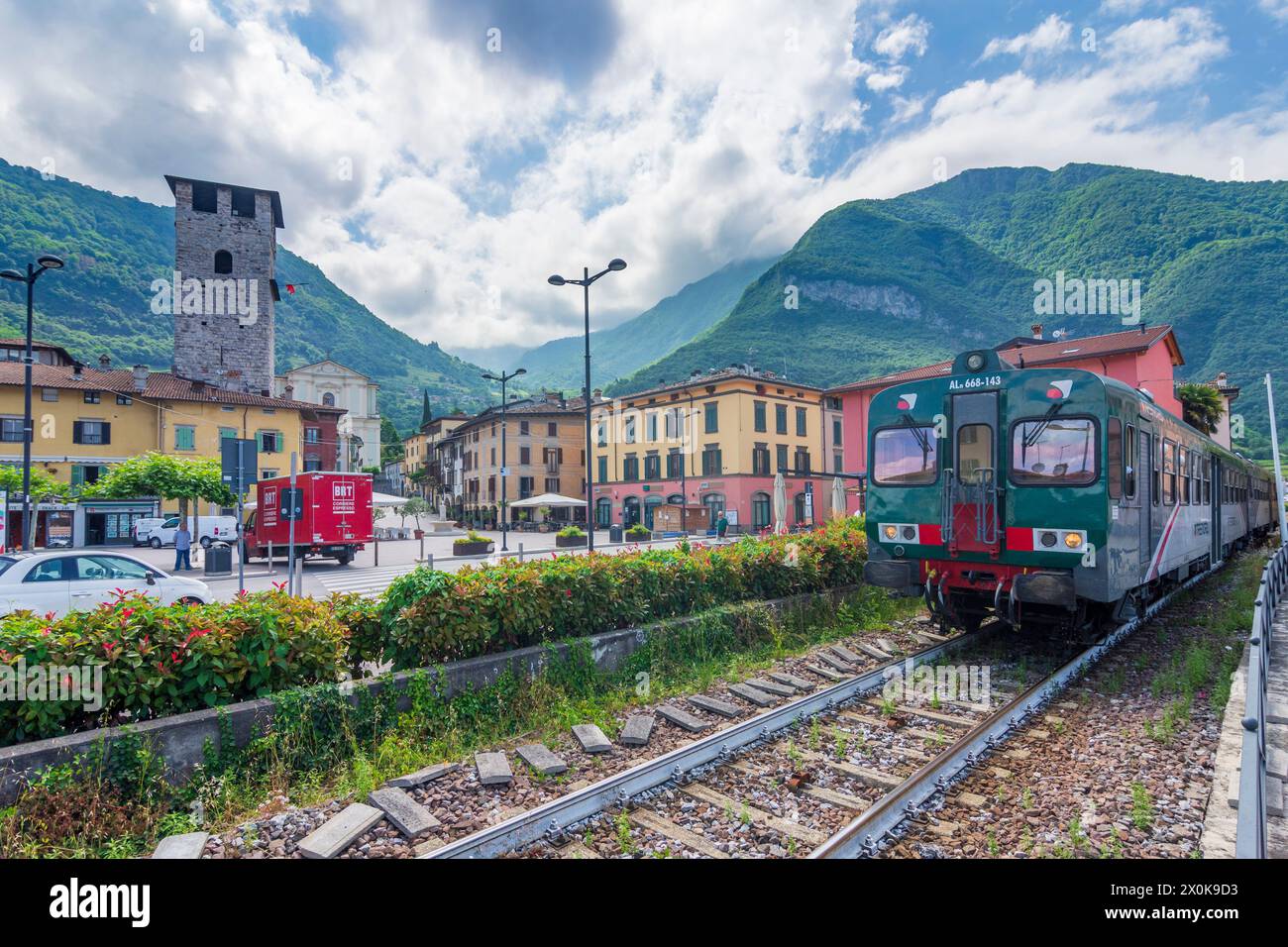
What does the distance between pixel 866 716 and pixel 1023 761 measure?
1316 mm

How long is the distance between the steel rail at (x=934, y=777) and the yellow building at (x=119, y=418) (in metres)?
40.8

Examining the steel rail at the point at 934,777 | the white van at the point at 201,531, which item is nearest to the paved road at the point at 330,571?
the white van at the point at 201,531

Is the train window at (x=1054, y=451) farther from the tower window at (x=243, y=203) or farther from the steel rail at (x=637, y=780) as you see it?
the tower window at (x=243, y=203)

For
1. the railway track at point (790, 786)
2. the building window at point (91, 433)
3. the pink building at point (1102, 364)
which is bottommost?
the railway track at point (790, 786)

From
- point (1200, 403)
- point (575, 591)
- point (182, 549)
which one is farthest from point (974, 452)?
point (1200, 403)

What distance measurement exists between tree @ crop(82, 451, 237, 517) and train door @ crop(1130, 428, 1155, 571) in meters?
30.0

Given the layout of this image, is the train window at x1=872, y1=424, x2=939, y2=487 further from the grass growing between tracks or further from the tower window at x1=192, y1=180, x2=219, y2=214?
the tower window at x1=192, y1=180, x2=219, y2=214

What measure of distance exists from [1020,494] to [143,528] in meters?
42.2

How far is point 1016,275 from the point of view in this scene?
126 metres

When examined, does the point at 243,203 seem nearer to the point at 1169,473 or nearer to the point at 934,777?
the point at 1169,473

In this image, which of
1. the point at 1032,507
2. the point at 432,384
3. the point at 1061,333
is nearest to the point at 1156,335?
the point at 1061,333

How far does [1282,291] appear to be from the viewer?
71500 millimetres

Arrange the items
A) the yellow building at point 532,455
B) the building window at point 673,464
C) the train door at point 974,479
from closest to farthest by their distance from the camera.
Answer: the train door at point 974,479
the building window at point 673,464
the yellow building at point 532,455

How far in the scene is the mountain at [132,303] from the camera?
90.7m
